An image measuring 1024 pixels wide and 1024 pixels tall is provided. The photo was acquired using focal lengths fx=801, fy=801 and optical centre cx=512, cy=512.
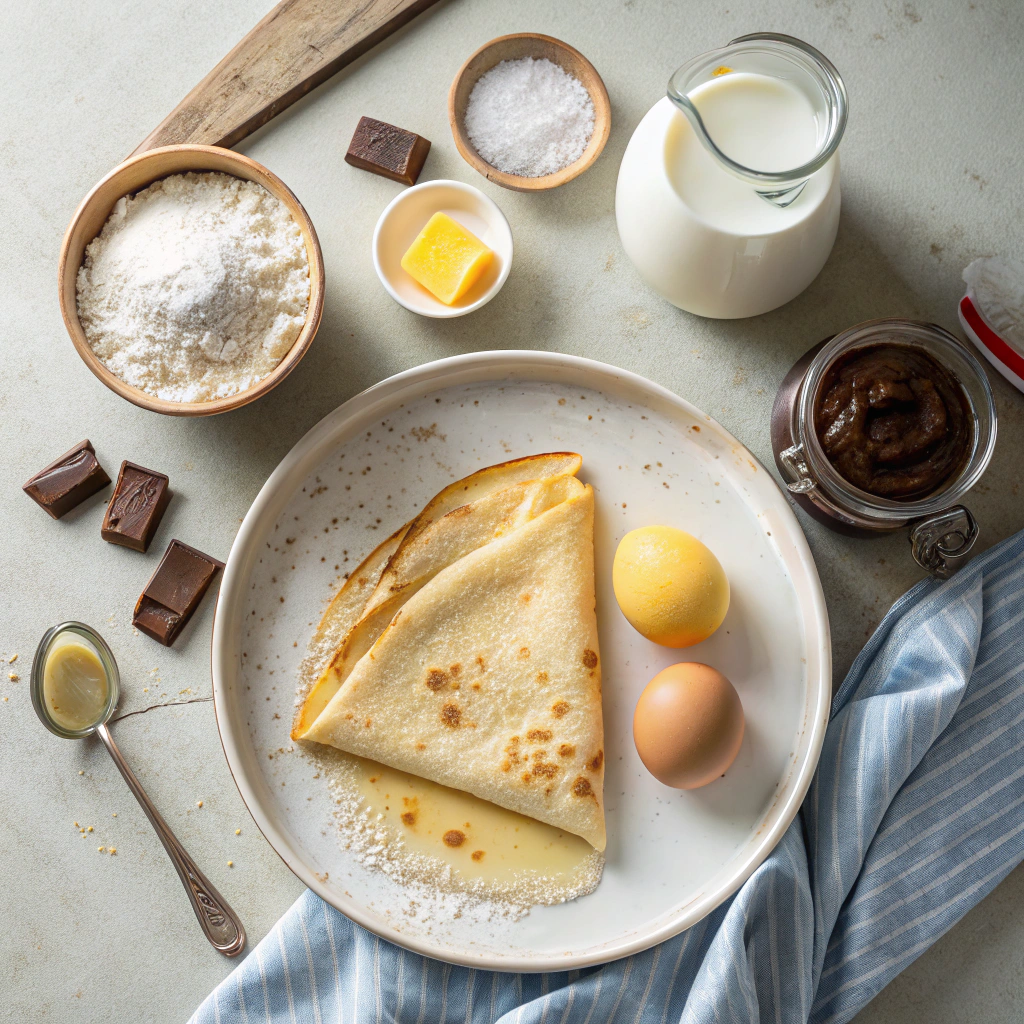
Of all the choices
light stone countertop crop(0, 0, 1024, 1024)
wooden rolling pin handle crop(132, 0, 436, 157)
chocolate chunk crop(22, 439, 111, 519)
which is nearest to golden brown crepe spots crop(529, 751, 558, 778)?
light stone countertop crop(0, 0, 1024, 1024)

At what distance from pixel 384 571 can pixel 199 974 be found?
774 mm

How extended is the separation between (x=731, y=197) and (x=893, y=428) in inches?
15.5

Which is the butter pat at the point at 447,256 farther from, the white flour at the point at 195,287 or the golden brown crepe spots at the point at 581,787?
the golden brown crepe spots at the point at 581,787

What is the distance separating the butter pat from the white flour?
19 cm

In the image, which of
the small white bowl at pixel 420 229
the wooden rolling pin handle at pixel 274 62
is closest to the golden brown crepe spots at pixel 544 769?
the small white bowl at pixel 420 229

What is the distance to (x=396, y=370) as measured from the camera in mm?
1359

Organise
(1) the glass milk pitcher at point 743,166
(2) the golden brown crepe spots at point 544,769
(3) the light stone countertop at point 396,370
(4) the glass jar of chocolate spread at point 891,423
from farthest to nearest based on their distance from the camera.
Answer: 1. (3) the light stone countertop at point 396,370
2. (2) the golden brown crepe spots at point 544,769
3. (4) the glass jar of chocolate spread at point 891,423
4. (1) the glass milk pitcher at point 743,166

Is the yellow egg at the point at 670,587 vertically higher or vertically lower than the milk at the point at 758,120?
lower

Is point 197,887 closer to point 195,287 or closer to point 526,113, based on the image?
point 195,287

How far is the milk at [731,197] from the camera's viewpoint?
106cm

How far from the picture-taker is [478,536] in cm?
128

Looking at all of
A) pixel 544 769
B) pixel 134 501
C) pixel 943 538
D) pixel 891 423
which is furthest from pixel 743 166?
pixel 134 501

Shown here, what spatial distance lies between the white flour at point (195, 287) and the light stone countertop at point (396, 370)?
0.14 metres

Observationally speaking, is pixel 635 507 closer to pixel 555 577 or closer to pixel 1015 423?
pixel 555 577
